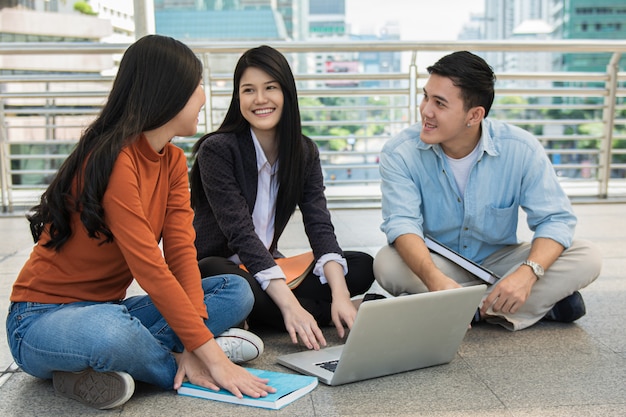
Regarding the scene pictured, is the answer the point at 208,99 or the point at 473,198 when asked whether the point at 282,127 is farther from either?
the point at 208,99

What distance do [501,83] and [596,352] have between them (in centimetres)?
344

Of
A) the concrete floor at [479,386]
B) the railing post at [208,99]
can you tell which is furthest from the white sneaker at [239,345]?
the railing post at [208,99]

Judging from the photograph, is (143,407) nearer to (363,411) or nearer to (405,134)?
(363,411)

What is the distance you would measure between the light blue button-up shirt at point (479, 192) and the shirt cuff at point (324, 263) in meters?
0.16

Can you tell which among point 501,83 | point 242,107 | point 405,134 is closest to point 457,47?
point 501,83

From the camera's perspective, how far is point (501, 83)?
5129 mm

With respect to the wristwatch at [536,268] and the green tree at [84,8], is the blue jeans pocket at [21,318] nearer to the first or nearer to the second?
the wristwatch at [536,268]

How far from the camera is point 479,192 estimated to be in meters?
2.24

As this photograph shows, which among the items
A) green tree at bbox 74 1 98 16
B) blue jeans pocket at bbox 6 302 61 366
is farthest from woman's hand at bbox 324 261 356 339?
green tree at bbox 74 1 98 16

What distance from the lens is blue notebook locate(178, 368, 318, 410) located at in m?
1.60

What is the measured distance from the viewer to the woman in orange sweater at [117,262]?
1.58 meters

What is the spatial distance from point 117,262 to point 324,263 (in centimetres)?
71

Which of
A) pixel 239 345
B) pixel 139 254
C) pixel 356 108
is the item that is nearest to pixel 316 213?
pixel 239 345

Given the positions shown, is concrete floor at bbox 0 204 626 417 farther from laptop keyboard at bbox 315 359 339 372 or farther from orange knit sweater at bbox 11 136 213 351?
orange knit sweater at bbox 11 136 213 351
